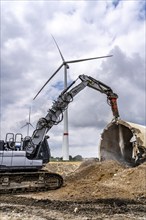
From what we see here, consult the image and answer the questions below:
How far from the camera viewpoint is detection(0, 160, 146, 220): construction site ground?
28.9 feet

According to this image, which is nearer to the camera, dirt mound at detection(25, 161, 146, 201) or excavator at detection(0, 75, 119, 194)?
dirt mound at detection(25, 161, 146, 201)

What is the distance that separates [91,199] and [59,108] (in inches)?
224

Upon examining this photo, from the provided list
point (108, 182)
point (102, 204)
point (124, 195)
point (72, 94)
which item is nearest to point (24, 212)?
point (102, 204)

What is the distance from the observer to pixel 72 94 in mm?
16734

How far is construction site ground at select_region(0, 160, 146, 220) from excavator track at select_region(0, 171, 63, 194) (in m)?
0.55

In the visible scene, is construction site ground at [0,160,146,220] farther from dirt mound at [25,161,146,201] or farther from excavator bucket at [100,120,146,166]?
excavator bucket at [100,120,146,166]

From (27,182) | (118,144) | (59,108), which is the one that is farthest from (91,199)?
(118,144)

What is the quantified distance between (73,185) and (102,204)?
4.93 m

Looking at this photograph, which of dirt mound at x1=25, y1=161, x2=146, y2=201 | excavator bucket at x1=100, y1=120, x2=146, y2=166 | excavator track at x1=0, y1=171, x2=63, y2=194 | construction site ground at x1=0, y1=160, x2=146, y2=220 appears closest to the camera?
construction site ground at x1=0, y1=160, x2=146, y2=220

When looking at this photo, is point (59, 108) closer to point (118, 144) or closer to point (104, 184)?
point (104, 184)

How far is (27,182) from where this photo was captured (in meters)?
15.0

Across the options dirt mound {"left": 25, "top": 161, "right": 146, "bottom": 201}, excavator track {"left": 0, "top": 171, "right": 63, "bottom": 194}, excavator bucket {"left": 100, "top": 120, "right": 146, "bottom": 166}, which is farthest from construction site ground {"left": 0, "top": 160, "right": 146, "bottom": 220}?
excavator bucket {"left": 100, "top": 120, "right": 146, "bottom": 166}

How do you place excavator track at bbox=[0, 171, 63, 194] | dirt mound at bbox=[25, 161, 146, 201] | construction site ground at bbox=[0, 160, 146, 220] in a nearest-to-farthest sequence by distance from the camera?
construction site ground at bbox=[0, 160, 146, 220] < dirt mound at bbox=[25, 161, 146, 201] < excavator track at bbox=[0, 171, 63, 194]

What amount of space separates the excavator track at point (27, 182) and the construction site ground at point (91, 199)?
546 mm
